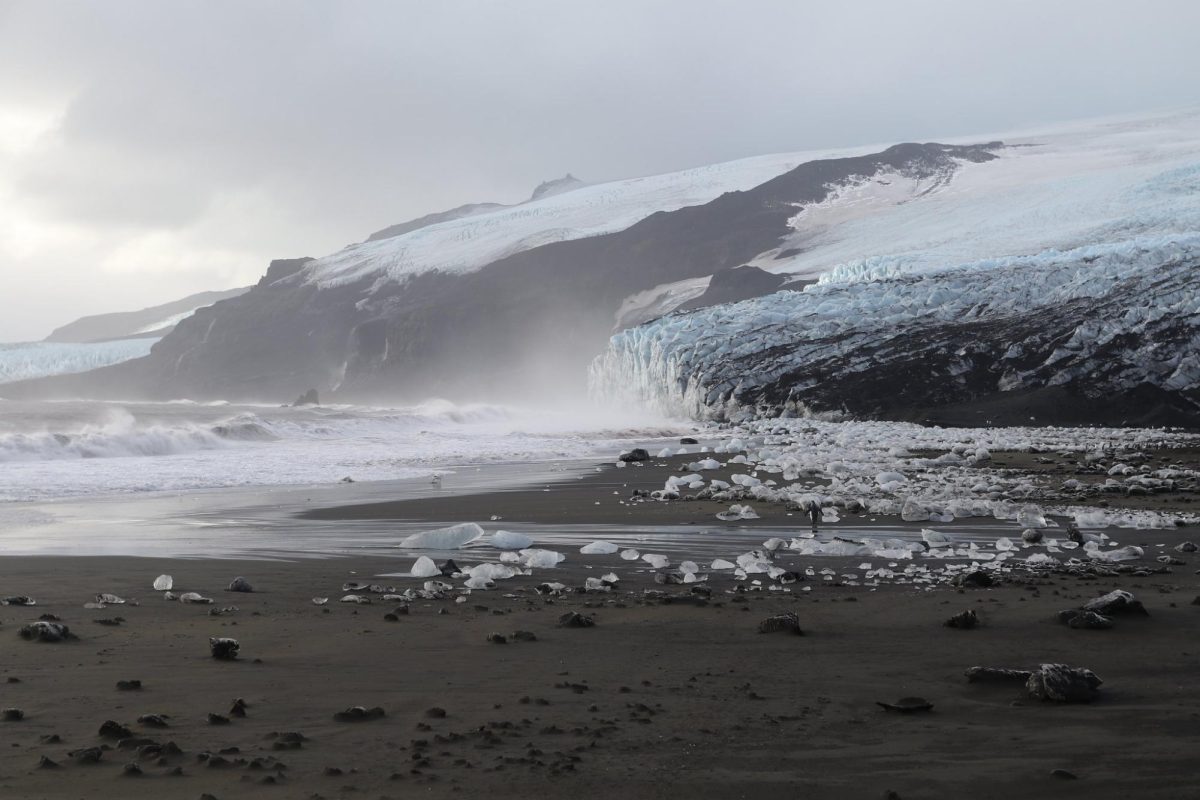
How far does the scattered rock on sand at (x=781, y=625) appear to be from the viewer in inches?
193

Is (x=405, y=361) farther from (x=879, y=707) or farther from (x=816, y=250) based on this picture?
(x=879, y=707)

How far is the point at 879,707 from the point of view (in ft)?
12.2

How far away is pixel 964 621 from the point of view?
4984 mm

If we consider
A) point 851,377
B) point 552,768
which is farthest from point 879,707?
point 851,377

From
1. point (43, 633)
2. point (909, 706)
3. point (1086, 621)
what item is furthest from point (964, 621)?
point (43, 633)

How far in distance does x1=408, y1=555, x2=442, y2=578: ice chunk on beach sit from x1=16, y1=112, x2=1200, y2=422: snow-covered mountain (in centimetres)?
2261

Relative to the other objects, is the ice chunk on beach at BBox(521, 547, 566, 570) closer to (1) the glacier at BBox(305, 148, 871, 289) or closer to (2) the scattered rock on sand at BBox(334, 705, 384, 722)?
(2) the scattered rock on sand at BBox(334, 705, 384, 722)

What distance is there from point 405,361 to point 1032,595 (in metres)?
88.9

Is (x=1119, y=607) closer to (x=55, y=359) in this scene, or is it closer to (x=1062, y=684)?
(x=1062, y=684)

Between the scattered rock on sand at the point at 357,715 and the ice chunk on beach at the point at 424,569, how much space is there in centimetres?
329

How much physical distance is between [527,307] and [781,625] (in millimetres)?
87059

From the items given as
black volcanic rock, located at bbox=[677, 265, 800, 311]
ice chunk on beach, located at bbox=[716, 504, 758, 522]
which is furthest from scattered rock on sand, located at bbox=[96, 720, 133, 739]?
black volcanic rock, located at bbox=[677, 265, 800, 311]

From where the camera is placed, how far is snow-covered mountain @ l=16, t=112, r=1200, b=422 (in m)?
30.5

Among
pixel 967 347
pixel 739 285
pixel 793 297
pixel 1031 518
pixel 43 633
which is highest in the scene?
pixel 739 285
